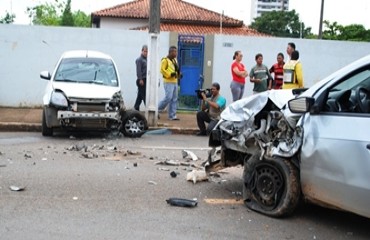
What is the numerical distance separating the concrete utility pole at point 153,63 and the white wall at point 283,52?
3552 millimetres

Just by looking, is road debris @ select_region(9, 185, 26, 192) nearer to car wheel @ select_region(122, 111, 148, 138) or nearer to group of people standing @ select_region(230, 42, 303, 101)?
car wheel @ select_region(122, 111, 148, 138)

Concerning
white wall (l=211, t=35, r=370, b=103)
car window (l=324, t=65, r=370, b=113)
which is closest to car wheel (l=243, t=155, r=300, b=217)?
car window (l=324, t=65, r=370, b=113)

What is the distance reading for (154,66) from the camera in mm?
11594

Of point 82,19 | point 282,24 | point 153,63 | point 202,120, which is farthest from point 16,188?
point 282,24

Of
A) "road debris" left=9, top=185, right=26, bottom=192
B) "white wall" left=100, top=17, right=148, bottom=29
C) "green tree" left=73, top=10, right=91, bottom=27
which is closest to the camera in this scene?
"road debris" left=9, top=185, right=26, bottom=192

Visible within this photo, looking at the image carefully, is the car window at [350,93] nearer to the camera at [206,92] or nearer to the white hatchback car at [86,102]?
the white hatchback car at [86,102]

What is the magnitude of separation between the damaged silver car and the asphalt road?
0.36m

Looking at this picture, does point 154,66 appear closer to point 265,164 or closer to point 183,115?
point 183,115

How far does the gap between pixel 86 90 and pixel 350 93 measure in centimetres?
621

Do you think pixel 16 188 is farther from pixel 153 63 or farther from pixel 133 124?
pixel 153 63

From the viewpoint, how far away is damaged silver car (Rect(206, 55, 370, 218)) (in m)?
4.27

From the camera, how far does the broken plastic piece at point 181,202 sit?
18.0ft

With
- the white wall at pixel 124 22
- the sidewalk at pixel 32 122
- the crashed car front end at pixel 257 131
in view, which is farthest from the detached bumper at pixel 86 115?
the white wall at pixel 124 22

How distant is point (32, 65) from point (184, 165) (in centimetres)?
820
